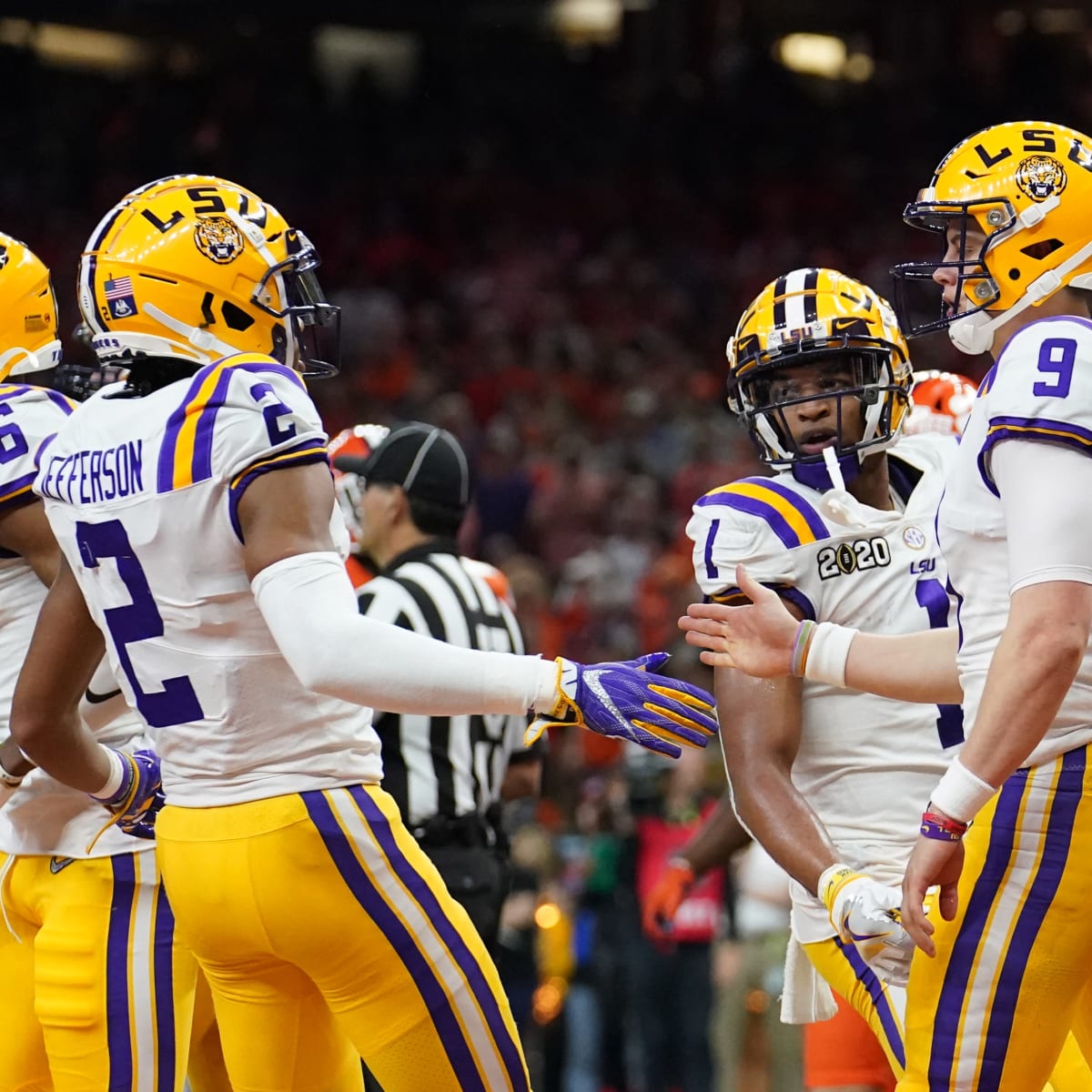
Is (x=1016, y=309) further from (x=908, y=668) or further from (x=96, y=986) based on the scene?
(x=96, y=986)

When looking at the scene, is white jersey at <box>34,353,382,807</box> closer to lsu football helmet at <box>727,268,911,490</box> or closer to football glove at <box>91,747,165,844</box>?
football glove at <box>91,747,165,844</box>

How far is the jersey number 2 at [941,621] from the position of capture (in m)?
3.39

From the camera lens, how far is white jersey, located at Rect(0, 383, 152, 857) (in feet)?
11.0

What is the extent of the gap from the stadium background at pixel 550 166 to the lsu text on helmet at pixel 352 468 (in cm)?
546

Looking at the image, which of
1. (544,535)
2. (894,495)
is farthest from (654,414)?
(894,495)

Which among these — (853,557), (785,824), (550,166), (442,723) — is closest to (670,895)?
(442,723)

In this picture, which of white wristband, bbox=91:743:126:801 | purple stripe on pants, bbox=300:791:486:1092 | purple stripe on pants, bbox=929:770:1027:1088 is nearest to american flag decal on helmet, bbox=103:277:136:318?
white wristband, bbox=91:743:126:801

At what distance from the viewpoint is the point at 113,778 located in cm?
319

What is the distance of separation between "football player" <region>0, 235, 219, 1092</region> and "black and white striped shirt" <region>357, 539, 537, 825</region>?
3.24 feet

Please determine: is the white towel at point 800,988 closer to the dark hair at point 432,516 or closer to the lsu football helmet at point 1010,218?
the lsu football helmet at point 1010,218

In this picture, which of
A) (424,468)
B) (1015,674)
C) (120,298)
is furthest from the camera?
(424,468)

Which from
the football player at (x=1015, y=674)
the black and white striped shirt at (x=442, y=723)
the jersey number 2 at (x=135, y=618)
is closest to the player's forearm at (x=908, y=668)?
the football player at (x=1015, y=674)

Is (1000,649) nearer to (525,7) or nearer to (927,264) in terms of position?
(927,264)

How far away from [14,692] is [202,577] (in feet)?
2.38
